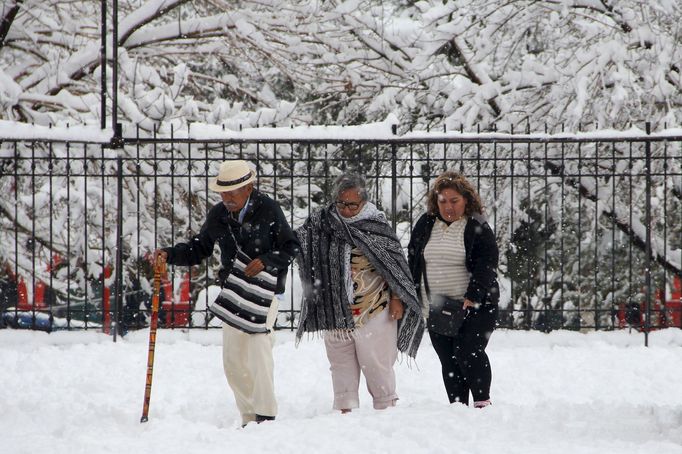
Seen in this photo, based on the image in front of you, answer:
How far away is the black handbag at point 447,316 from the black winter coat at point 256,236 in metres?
0.91

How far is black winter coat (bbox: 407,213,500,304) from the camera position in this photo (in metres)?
5.93

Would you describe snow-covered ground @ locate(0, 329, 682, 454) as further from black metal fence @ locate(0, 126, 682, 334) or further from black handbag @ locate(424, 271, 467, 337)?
black metal fence @ locate(0, 126, 682, 334)

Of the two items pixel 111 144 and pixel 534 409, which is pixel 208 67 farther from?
pixel 534 409

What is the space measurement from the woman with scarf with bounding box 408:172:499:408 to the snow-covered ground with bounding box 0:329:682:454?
296 millimetres

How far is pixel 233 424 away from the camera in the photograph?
6.57m

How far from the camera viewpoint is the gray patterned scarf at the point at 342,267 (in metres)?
5.95

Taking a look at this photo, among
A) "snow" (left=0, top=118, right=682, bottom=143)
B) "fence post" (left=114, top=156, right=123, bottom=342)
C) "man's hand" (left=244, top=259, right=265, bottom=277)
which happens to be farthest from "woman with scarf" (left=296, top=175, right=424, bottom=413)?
"fence post" (left=114, top=156, right=123, bottom=342)

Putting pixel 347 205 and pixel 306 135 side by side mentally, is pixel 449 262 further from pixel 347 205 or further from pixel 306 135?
pixel 306 135

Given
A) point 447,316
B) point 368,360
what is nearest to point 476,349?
point 447,316

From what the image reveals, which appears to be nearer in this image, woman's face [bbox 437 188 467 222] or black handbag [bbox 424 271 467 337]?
black handbag [bbox 424 271 467 337]

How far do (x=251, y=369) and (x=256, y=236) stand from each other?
77cm

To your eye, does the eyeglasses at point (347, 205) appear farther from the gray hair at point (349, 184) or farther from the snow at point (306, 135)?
the snow at point (306, 135)

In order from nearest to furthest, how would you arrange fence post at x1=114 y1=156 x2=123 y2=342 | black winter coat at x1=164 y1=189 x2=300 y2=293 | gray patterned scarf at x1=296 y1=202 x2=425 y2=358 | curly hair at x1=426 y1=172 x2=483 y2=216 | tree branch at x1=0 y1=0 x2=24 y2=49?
black winter coat at x1=164 y1=189 x2=300 y2=293
gray patterned scarf at x1=296 y1=202 x2=425 y2=358
curly hair at x1=426 y1=172 x2=483 y2=216
fence post at x1=114 y1=156 x2=123 y2=342
tree branch at x1=0 y1=0 x2=24 y2=49

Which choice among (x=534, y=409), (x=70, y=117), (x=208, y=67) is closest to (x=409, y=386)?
(x=534, y=409)
